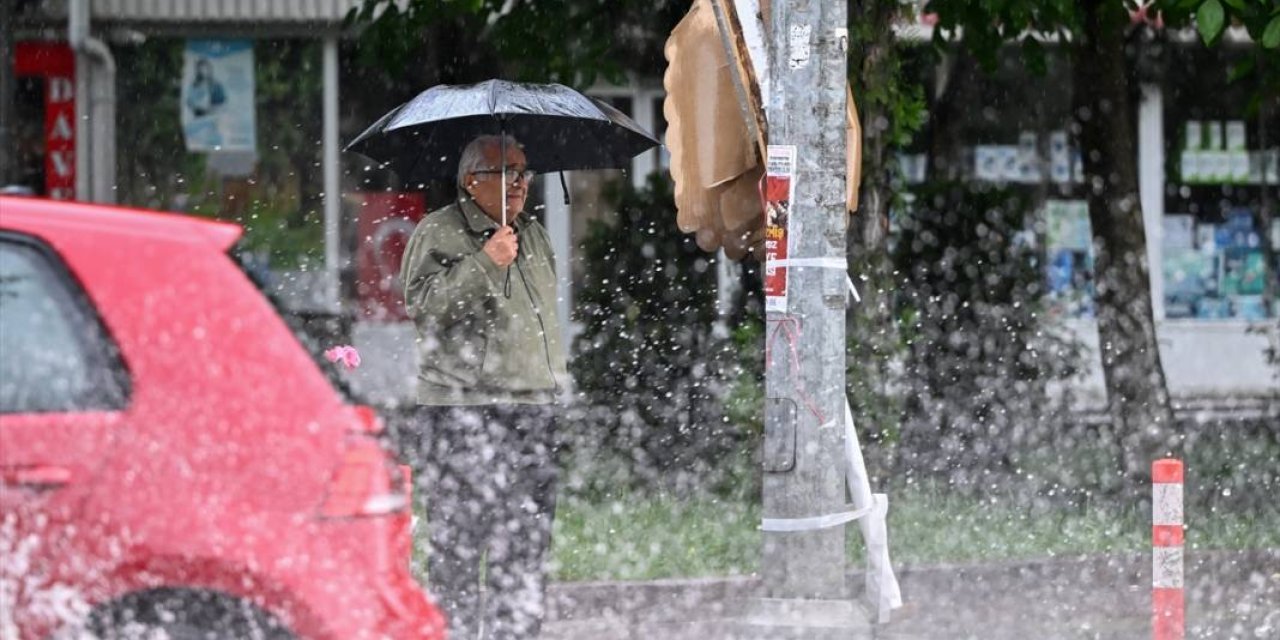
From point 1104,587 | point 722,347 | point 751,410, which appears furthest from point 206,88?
point 1104,587

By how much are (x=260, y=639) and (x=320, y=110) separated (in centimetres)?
1422

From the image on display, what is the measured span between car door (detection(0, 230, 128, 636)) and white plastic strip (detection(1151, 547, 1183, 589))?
3.94m

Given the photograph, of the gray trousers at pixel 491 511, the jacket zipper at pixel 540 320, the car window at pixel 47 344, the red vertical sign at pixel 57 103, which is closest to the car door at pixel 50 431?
the car window at pixel 47 344

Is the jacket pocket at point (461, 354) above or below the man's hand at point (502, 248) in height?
below

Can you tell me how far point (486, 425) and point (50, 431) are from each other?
2.47 metres

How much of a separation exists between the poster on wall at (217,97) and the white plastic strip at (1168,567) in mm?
12252

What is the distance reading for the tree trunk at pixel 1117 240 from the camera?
12.2 meters

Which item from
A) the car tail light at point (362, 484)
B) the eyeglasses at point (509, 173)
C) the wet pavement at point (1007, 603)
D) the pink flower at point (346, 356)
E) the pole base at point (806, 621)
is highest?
the eyeglasses at point (509, 173)

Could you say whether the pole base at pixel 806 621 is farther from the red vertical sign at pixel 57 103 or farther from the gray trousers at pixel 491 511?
the red vertical sign at pixel 57 103

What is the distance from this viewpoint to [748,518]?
1035 cm

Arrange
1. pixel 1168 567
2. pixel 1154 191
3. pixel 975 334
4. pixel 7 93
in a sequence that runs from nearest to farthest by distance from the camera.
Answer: pixel 1168 567
pixel 975 334
pixel 7 93
pixel 1154 191

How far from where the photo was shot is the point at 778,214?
Result: 22.9ft

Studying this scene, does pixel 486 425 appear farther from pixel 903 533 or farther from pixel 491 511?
pixel 903 533

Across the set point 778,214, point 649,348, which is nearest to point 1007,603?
point 778,214
